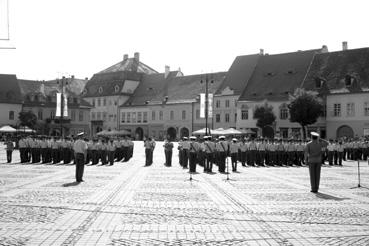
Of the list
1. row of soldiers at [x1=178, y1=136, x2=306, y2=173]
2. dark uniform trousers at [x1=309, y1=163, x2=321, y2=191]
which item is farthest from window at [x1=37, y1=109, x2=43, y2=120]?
dark uniform trousers at [x1=309, y1=163, x2=321, y2=191]

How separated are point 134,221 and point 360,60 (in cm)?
5516

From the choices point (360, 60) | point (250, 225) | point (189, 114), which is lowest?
point (250, 225)

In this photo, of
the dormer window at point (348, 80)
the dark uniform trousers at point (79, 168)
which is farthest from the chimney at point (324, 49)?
the dark uniform trousers at point (79, 168)

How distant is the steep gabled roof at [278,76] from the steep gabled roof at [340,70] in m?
2.28

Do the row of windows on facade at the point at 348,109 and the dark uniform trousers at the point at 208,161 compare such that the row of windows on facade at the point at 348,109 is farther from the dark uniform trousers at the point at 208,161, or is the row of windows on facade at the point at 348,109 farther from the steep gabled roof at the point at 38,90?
the steep gabled roof at the point at 38,90

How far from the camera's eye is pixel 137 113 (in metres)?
90.0

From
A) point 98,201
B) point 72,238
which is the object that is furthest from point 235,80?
point 72,238

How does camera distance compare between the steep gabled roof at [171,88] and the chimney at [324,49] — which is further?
the steep gabled roof at [171,88]

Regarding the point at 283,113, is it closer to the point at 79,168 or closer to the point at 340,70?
the point at 340,70

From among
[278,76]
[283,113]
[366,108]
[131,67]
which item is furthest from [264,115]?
[131,67]

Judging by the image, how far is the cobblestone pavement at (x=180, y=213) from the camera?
882 centimetres

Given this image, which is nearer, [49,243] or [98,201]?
[49,243]

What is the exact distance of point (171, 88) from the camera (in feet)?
A: 283

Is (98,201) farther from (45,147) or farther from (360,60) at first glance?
(360,60)
